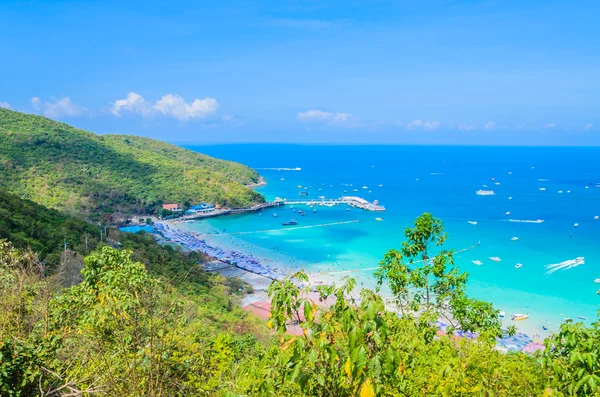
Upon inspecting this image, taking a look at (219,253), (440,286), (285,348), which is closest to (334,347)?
(285,348)

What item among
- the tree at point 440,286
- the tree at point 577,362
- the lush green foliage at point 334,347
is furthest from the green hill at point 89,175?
the tree at point 577,362

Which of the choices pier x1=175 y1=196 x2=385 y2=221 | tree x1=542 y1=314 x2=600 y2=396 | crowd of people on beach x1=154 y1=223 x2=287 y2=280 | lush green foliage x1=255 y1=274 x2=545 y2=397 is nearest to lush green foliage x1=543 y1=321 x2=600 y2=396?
tree x1=542 y1=314 x2=600 y2=396

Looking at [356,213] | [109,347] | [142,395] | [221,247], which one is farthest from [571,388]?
[356,213]

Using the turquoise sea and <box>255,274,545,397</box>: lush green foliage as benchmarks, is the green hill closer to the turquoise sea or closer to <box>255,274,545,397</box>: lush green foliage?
the turquoise sea

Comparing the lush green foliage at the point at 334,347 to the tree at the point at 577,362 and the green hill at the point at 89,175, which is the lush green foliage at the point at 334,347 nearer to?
the tree at the point at 577,362

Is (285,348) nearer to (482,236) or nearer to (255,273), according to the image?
(255,273)

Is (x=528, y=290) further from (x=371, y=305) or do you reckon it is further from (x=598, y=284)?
(x=371, y=305)
